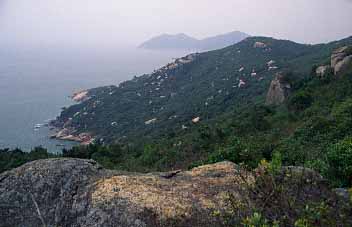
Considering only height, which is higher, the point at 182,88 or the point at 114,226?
the point at 114,226

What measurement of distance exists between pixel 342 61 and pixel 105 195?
2592 cm

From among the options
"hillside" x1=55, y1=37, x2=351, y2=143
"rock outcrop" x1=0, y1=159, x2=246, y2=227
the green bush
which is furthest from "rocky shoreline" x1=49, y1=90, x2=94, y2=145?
"rock outcrop" x1=0, y1=159, x2=246, y2=227

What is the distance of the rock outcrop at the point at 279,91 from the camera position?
30.6 meters

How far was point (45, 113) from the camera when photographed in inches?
2849

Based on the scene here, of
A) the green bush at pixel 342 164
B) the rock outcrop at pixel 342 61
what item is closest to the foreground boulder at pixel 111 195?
the green bush at pixel 342 164

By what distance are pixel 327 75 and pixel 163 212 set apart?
25429mm

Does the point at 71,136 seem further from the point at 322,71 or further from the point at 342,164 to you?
the point at 342,164

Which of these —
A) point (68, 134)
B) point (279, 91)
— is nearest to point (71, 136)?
point (68, 134)

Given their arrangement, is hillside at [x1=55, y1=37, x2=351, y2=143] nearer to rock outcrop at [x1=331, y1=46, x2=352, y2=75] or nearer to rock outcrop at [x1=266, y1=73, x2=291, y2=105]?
rock outcrop at [x1=266, y1=73, x2=291, y2=105]

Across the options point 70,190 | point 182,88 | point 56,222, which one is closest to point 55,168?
point 70,190

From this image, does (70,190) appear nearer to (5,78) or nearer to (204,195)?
(204,195)

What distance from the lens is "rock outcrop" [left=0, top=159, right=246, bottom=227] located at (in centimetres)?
430

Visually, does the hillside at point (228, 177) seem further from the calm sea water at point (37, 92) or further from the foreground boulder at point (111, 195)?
the calm sea water at point (37, 92)

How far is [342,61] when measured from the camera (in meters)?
27.0
